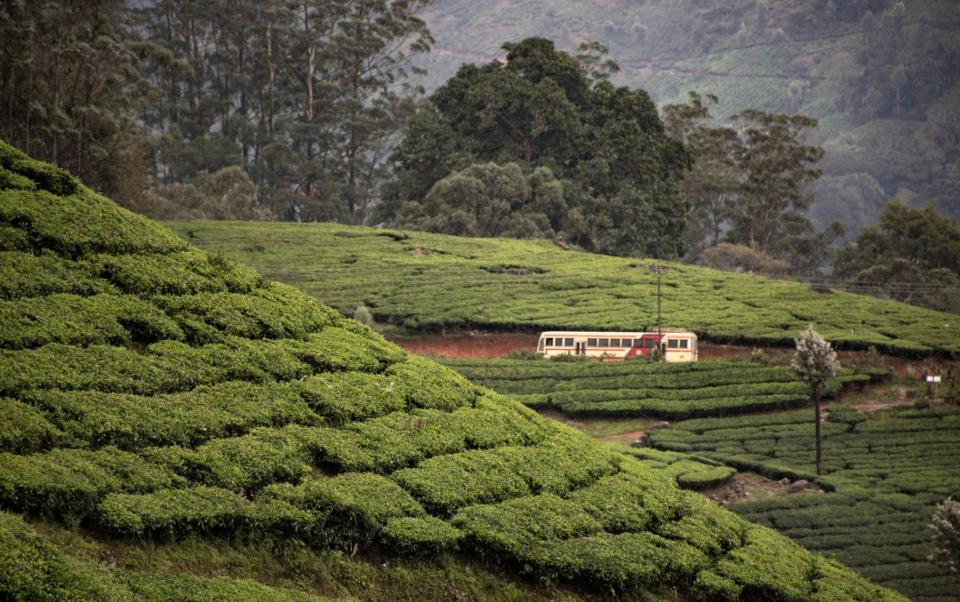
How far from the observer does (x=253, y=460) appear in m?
15.7

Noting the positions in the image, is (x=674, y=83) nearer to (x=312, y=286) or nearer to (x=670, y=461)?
(x=312, y=286)

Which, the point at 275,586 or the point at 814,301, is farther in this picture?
the point at 814,301

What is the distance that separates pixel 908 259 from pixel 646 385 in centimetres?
3469

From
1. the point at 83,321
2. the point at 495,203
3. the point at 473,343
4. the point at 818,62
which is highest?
the point at 818,62

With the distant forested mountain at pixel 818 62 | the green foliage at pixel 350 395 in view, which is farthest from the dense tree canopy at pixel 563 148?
the distant forested mountain at pixel 818 62

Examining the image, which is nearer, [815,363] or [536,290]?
[815,363]

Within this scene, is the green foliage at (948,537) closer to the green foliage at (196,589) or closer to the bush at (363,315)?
the green foliage at (196,589)

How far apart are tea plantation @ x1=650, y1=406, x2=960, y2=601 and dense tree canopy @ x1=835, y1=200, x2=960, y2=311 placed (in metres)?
28.8

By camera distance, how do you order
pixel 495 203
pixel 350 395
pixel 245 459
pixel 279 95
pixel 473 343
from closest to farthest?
pixel 245 459
pixel 350 395
pixel 473 343
pixel 495 203
pixel 279 95

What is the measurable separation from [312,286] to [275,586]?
123ft

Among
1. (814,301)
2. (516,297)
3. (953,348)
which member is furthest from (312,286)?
(953,348)

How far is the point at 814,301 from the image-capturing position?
5153 cm

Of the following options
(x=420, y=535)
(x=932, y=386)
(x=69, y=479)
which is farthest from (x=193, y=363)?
(x=932, y=386)

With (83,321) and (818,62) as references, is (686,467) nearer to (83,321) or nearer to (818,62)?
(83,321)
